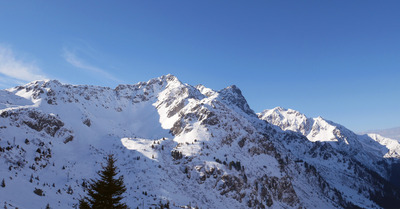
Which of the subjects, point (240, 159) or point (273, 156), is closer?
point (240, 159)

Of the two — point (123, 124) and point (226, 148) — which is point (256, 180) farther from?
point (123, 124)

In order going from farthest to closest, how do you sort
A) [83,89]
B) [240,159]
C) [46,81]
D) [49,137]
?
[83,89], [46,81], [240,159], [49,137]

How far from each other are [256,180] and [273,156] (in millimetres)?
43220

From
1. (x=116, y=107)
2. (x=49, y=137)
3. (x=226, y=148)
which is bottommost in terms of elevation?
(x=226, y=148)

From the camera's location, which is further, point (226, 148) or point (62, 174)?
point (226, 148)

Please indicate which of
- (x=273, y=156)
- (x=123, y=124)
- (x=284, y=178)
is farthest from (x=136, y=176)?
(x=273, y=156)

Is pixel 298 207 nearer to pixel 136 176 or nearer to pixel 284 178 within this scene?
pixel 284 178

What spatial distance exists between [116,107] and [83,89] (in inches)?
981

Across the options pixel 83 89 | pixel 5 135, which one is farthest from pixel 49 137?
pixel 83 89

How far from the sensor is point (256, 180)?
342 ft

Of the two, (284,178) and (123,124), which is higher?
(123,124)

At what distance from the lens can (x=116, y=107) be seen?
16362 cm

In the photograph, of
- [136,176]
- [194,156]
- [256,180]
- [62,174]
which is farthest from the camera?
[256,180]

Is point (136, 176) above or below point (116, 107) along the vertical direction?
below
